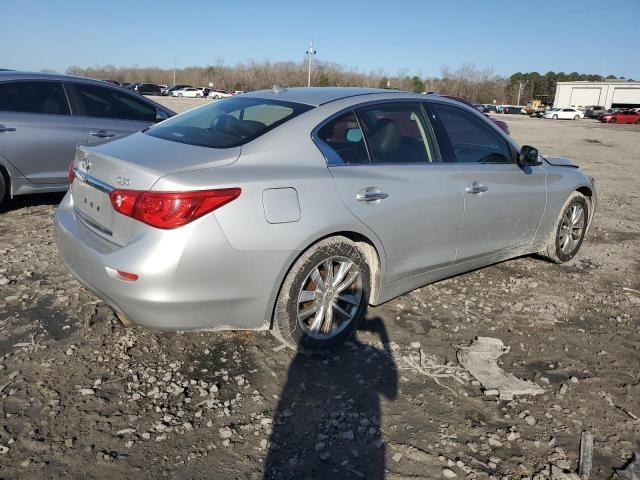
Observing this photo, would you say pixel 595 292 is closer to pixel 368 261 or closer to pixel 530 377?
pixel 530 377

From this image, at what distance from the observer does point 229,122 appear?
11.9 feet

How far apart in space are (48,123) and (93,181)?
11.7ft

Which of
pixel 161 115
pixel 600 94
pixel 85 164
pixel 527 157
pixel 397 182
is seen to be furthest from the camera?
pixel 600 94

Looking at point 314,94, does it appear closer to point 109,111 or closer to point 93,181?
point 93,181

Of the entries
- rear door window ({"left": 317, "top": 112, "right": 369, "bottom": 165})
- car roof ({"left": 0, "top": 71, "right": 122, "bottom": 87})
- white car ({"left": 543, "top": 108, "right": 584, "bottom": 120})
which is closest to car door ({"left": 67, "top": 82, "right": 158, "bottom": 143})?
car roof ({"left": 0, "top": 71, "right": 122, "bottom": 87})

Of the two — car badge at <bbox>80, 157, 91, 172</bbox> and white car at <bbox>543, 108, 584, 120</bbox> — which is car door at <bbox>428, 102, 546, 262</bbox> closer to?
car badge at <bbox>80, 157, 91, 172</bbox>

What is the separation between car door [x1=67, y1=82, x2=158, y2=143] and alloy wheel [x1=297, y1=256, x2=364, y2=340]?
397 cm

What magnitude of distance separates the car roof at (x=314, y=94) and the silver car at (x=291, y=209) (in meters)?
0.02

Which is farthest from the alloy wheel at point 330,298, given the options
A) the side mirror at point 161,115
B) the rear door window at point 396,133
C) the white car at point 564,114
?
the white car at point 564,114

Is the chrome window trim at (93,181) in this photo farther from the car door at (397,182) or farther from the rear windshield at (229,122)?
the car door at (397,182)

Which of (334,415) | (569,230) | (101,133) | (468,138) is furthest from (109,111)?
(569,230)

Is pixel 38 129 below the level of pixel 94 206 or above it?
above

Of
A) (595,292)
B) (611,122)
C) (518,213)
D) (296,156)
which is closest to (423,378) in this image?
(296,156)

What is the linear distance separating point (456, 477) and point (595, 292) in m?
3.08
